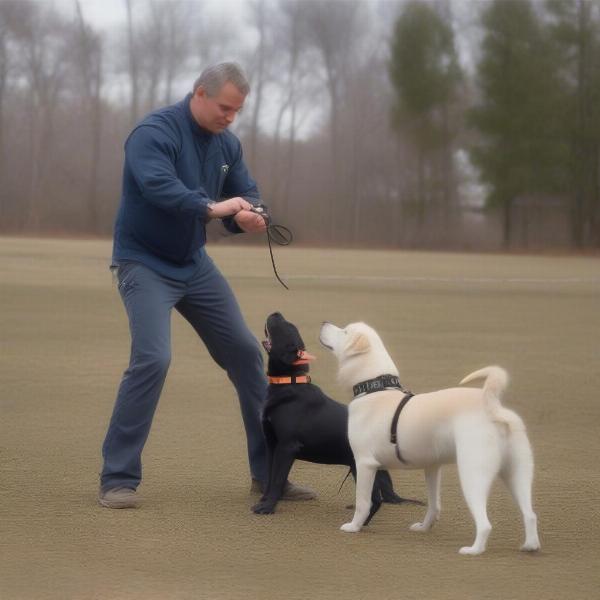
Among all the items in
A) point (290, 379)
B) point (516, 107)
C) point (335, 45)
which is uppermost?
point (335, 45)

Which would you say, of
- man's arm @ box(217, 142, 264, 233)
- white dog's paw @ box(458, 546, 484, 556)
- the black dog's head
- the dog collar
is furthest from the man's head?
white dog's paw @ box(458, 546, 484, 556)

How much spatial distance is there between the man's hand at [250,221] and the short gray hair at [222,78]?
0.55 meters

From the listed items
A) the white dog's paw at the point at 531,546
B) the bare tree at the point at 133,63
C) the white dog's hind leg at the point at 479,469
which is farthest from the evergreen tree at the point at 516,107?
the white dog's hind leg at the point at 479,469

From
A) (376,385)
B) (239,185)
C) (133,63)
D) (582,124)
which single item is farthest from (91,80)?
(376,385)

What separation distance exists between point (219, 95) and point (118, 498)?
1838 millimetres

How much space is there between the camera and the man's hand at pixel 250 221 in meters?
5.25

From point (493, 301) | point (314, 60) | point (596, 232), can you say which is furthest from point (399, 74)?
point (493, 301)

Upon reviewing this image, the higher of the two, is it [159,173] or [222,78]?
[222,78]

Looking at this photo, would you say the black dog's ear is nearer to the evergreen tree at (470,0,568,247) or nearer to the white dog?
the white dog

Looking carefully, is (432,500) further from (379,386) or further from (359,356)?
(359,356)

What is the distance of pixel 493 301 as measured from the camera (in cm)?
1936

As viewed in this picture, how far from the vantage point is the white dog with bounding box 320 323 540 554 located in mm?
4383

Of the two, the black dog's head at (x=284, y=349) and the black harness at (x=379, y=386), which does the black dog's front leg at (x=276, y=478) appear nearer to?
the black dog's head at (x=284, y=349)

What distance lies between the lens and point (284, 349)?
5391 millimetres
